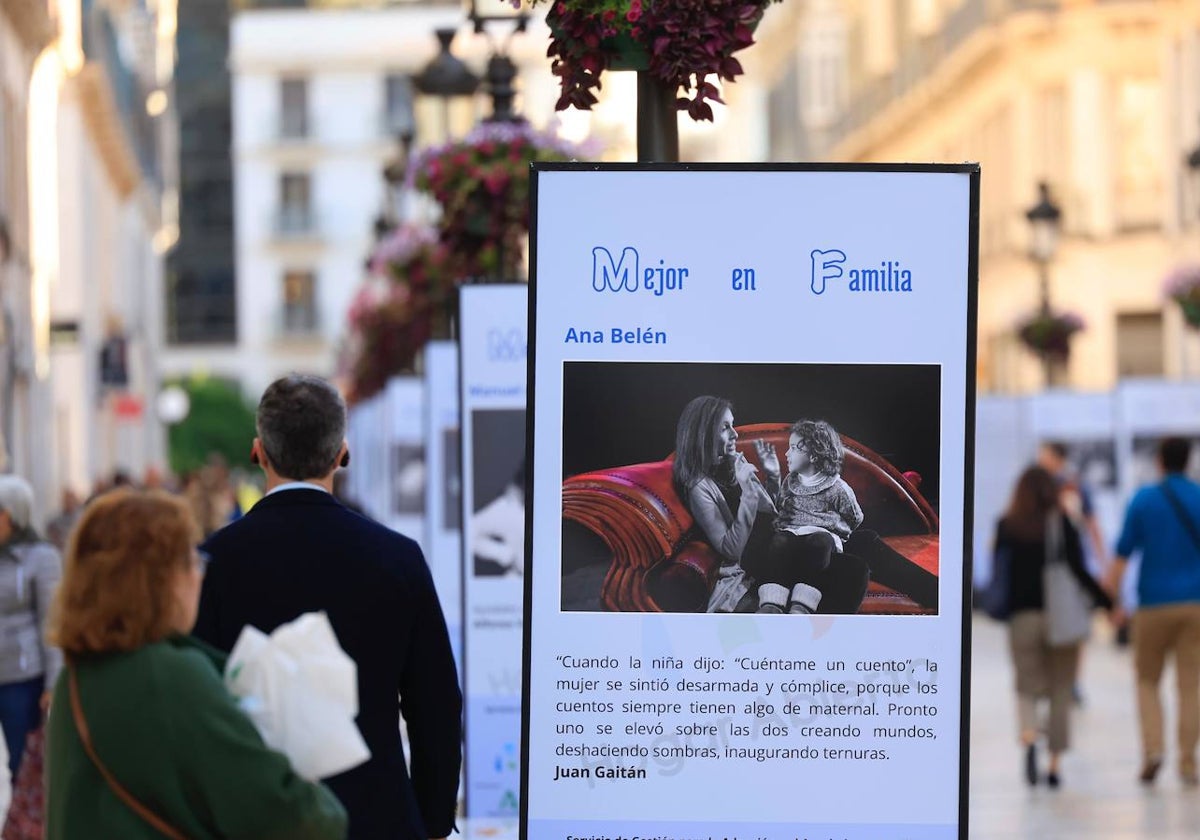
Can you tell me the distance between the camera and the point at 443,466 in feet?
43.4

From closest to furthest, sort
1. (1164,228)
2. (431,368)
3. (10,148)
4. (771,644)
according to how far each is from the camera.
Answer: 1. (771,644)
2. (431,368)
3. (10,148)
4. (1164,228)

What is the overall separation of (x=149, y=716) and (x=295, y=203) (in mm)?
85314

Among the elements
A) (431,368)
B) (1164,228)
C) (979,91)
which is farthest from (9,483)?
(979,91)

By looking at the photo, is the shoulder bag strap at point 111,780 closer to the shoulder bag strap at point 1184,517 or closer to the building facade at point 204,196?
the shoulder bag strap at point 1184,517

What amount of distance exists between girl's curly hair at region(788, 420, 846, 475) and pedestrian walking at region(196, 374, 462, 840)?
956 millimetres

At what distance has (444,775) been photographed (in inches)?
232

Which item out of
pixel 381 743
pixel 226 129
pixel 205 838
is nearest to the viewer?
pixel 205 838

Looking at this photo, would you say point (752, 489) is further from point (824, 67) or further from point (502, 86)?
point (824, 67)

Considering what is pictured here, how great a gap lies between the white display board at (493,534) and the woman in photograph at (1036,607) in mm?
4017

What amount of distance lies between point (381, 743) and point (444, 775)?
0.93 ft

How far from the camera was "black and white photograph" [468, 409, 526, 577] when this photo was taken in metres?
11.0

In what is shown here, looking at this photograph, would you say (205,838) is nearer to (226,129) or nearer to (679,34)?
(679,34)

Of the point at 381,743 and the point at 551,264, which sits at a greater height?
the point at 551,264

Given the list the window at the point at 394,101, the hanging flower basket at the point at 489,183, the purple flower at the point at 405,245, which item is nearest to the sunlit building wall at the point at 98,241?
the purple flower at the point at 405,245
